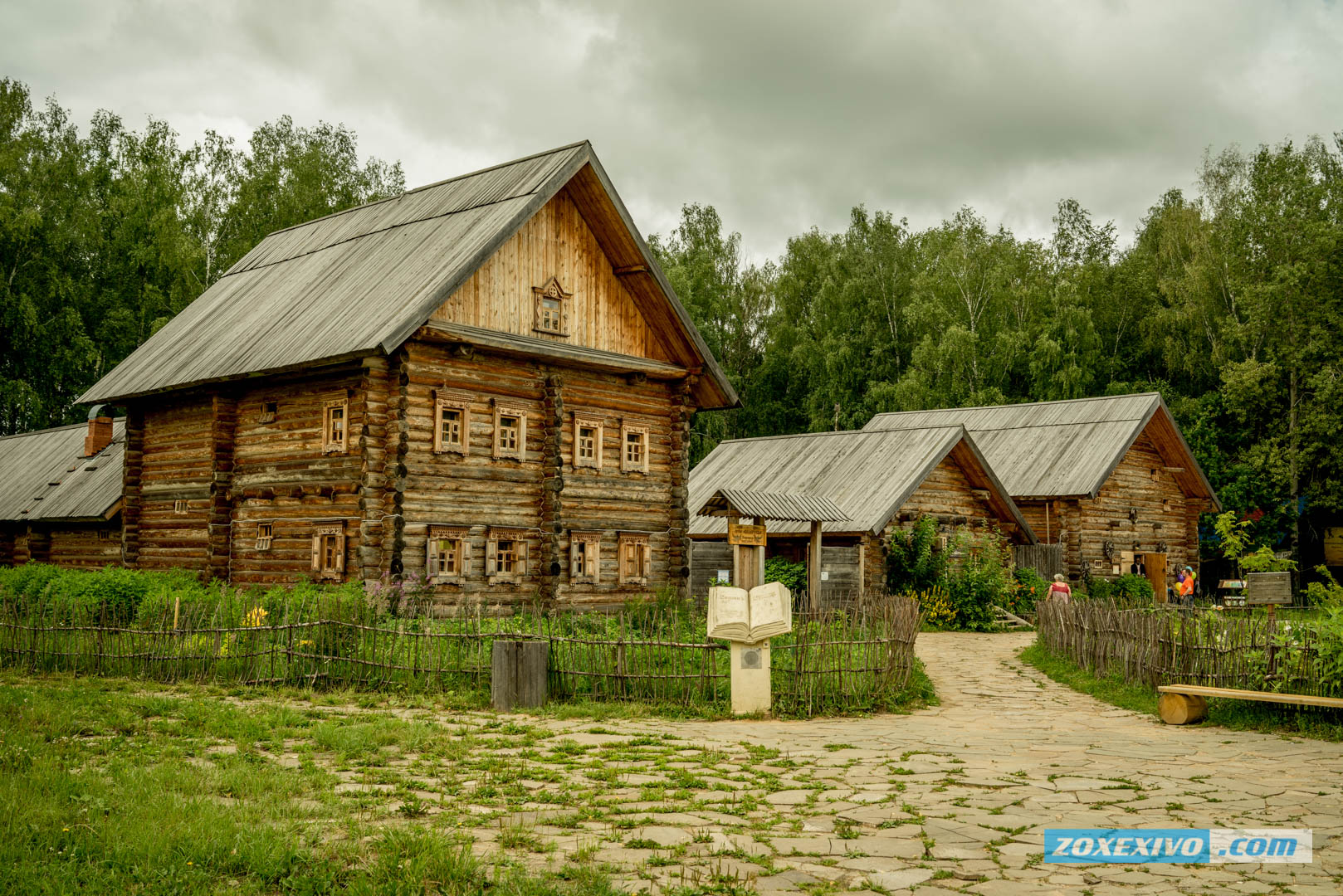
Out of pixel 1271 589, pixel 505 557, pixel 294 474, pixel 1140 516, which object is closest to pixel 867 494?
pixel 505 557

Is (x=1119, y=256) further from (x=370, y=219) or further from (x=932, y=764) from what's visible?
(x=932, y=764)

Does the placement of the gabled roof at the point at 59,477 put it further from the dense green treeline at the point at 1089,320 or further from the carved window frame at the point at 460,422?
the dense green treeline at the point at 1089,320

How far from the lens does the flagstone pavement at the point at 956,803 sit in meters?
6.79

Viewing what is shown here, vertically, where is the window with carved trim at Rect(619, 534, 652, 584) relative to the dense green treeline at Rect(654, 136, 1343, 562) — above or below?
below

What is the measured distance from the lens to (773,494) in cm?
2177

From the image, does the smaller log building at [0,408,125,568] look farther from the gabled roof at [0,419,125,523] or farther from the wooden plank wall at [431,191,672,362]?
the wooden plank wall at [431,191,672,362]

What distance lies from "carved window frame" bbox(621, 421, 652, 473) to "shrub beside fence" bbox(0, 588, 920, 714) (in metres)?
7.57

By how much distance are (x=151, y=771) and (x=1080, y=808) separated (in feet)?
22.9

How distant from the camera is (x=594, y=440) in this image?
23.9 metres

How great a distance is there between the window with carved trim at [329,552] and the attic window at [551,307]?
18.0 feet

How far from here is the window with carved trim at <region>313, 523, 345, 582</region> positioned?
20.5 metres

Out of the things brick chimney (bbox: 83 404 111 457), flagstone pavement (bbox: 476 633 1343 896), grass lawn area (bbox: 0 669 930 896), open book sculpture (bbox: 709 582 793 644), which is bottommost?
flagstone pavement (bbox: 476 633 1343 896)

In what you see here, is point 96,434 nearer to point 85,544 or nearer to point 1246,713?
point 85,544

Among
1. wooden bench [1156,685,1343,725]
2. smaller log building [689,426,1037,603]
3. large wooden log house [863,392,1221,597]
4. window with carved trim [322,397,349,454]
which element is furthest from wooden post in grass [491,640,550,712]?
large wooden log house [863,392,1221,597]
